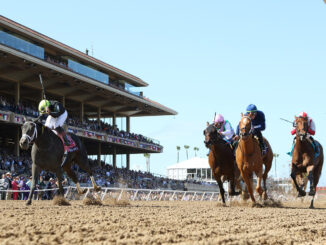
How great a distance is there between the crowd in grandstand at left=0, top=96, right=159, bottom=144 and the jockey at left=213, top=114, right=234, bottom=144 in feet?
79.6

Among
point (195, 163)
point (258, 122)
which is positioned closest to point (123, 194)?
point (258, 122)

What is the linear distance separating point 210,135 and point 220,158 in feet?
2.33

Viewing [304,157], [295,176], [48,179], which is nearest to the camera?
[304,157]

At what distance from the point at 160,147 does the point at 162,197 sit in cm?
3121

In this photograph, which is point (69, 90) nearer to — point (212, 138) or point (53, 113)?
point (53, 113)

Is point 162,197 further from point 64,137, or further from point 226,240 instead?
point 226,240

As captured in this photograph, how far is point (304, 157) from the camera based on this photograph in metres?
12.0

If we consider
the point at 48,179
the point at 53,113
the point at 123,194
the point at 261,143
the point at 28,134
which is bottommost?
the point at 123,194

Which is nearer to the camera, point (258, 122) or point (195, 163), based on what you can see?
point (258, 122)

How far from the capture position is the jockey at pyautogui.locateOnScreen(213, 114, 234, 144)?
1180 centimetres

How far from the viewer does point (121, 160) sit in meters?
56.7

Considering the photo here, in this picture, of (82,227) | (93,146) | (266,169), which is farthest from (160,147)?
(82,227)

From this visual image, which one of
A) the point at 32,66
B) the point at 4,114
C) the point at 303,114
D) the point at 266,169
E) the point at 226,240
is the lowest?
the point at 226,240

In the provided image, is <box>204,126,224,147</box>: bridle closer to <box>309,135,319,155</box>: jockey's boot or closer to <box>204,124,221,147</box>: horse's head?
<box>204,124,221,147</box>: horse's head
